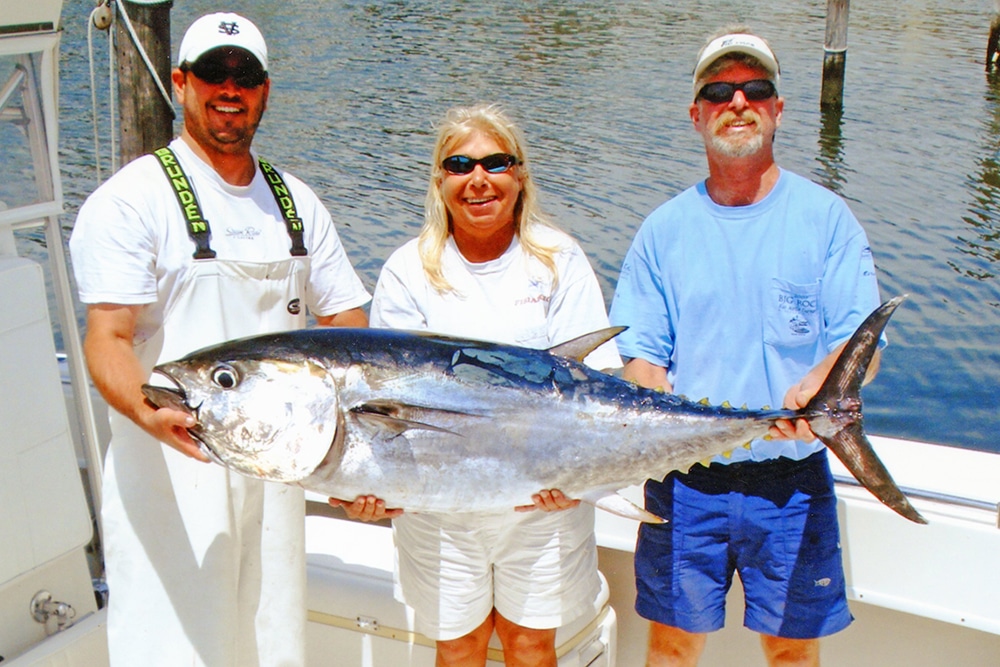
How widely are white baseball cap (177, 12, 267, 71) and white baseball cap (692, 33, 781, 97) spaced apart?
3.88ft

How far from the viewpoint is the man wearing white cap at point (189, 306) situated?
2.27 m

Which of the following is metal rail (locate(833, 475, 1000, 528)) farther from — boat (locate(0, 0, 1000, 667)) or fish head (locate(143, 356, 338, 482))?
fish head (locate(143, 356, 338, 482))

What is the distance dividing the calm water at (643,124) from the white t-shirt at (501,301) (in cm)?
644

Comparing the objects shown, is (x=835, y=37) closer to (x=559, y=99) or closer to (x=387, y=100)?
(x=559, y=99)

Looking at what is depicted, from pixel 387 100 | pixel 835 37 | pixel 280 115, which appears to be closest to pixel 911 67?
pixel 835 37

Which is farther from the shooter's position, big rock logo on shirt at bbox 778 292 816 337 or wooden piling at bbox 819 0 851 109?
wooden piling at bbox 819 0 851 109

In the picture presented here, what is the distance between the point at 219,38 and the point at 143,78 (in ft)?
9.24

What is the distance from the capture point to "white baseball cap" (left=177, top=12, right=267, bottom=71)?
7.87ft

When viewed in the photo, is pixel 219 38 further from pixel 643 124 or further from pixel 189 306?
pixel 643 124

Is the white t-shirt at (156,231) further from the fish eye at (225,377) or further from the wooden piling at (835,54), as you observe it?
the wooden piling at (835,54)

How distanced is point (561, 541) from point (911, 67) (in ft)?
53.8

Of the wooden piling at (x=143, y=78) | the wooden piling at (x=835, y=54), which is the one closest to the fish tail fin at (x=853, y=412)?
the wooden piling at (x=143, y=78)

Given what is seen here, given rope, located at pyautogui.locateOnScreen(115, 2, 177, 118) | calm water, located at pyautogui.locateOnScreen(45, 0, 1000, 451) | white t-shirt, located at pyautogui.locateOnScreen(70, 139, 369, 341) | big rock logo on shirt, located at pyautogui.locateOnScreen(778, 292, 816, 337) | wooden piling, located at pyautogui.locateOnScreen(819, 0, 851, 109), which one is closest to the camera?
white t-shirt, located at pyautogui.locateOnScreen(70, 139, 369, 341)

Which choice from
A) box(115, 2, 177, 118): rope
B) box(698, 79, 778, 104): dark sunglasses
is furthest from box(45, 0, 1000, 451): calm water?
box(698, 79, 778, 104): dark sunglasses
